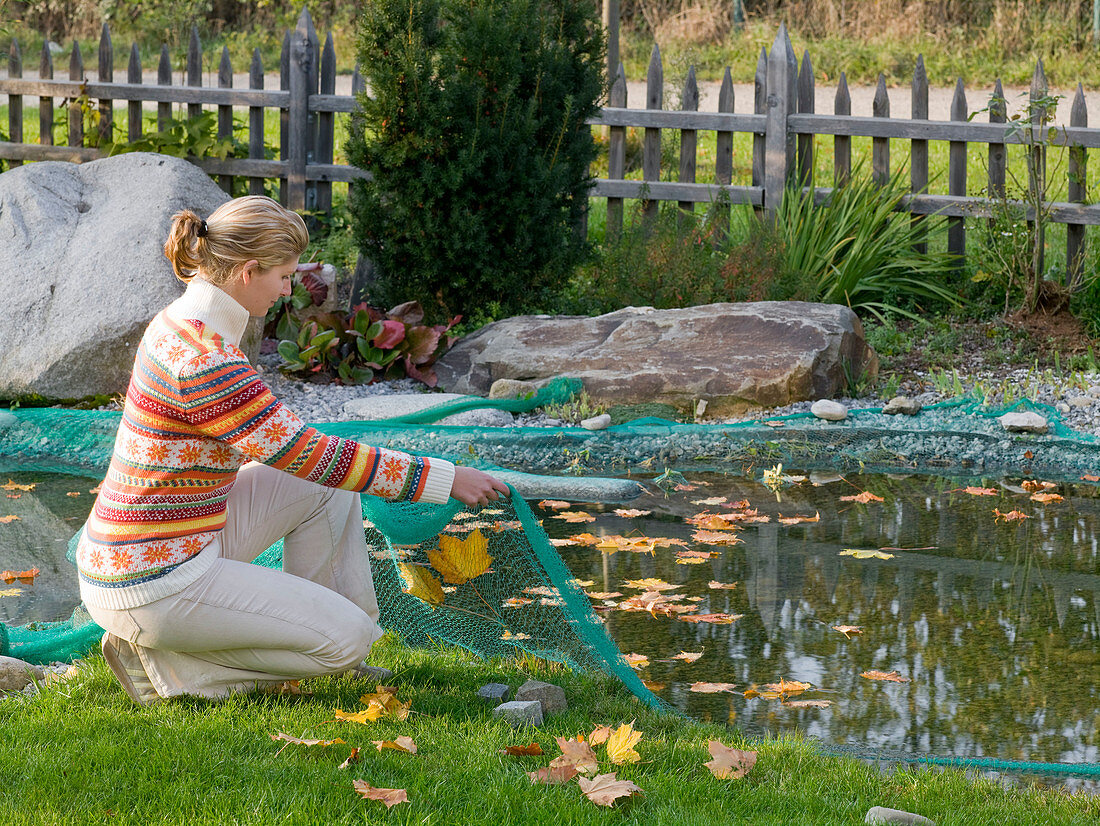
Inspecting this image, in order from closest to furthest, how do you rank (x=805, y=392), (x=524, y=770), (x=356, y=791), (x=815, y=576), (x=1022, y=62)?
1. (x=356, y=791)
2. (x=524, y=770)
3. (x=815, y=576)
4. (x=805, y=392)
5. (x=1022, y=62)

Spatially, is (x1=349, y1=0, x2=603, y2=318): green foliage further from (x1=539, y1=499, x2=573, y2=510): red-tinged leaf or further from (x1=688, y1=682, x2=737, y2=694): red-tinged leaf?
(x1=688, y1=682, x2=737, y2=694): red-tinged leaf

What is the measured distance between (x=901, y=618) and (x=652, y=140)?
590 centimetres

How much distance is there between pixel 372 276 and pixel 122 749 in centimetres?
584

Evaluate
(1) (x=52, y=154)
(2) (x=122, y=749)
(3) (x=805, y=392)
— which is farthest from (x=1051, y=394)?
(1) (x=52, y=154)

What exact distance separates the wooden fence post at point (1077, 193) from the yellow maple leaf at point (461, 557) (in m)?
5.94

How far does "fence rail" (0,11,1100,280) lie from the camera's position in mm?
8156

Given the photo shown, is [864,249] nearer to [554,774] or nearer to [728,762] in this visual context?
[728,762]

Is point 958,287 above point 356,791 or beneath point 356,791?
above

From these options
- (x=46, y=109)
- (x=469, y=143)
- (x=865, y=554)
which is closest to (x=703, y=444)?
(x=865, y=554)

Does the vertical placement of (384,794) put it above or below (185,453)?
below

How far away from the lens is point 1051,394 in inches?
254

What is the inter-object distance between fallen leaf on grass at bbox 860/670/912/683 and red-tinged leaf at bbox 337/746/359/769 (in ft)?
4.96

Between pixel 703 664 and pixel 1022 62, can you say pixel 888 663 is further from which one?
pixel 1022 62

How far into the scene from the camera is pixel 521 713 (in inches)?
110
